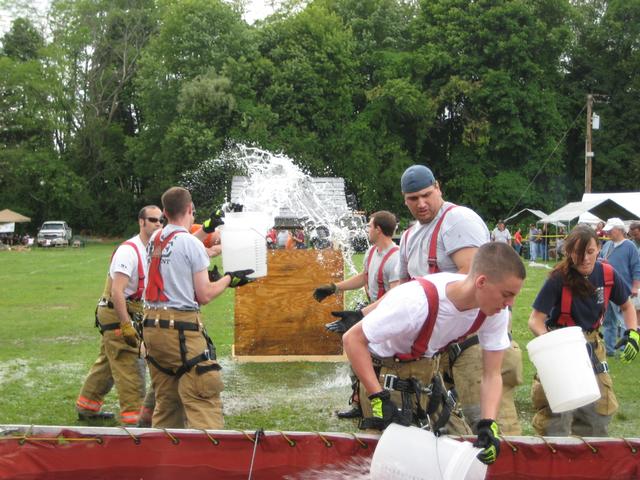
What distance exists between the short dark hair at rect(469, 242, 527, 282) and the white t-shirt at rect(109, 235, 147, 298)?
164 inches

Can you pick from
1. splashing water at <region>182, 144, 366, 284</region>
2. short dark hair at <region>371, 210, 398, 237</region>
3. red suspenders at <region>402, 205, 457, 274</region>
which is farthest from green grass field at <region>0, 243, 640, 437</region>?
splashing water at <region>182, 144, 366, 284</region>

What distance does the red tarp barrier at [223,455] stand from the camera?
466 centimetres

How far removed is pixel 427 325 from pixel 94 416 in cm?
507

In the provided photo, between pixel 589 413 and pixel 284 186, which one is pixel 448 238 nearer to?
pixel 589 413

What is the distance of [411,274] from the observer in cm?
527

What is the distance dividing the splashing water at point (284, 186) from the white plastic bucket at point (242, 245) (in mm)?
31747

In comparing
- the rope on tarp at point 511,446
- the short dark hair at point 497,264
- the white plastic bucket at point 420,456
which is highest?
the short dark hair at point 497,264

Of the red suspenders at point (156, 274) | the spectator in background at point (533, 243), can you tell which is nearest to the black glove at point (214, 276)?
the red suspenders at point (156, 274)

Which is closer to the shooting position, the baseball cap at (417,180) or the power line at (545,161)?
the baseball cap at (417,180)

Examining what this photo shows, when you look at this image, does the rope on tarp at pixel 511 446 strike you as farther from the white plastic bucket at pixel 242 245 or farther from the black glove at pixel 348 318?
the white plastic bucket at pixel 242 245

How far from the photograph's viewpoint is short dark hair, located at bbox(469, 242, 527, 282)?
11.6 feet

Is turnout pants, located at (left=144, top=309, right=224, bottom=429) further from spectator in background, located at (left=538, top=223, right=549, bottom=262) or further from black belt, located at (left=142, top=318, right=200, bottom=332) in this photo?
spectator in background, located at (left=538, top=223, right=549, bottom=262)

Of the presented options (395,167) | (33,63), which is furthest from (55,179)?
(395,167)

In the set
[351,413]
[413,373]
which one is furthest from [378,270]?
[413,373]
